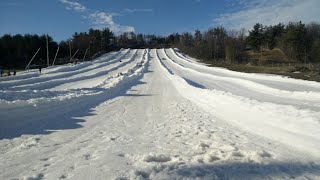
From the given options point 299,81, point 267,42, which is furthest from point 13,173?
point 267,42

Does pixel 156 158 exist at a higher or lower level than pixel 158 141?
higher

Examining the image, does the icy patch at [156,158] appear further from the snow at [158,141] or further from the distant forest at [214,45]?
the distant forest at [214,45]

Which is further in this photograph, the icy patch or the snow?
the icy patch

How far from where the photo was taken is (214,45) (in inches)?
3693

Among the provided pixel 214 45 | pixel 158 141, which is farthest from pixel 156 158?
pixel 214 45

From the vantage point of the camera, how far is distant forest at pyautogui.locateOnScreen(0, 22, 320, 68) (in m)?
67.4

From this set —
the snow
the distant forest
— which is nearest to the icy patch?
the snow

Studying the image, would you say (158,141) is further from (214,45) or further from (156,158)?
(214,45)

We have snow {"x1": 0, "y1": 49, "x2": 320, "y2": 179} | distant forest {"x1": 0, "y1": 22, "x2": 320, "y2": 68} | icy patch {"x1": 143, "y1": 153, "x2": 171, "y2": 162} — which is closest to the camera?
snow {"x1": 0, "y1": 49, "x2": 320, "y2": 179}

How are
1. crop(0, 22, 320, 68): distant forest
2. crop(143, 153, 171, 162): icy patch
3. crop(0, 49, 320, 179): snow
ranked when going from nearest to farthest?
crop(0, 49, 320, 179): snow
crop(143, 153, 171, 162): icy patch
crop(0, 22, 320, 68): distant forest

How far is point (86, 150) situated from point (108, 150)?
→ 0.44 m

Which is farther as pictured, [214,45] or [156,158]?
[214,45]

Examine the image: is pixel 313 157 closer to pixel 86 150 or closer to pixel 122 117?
pixel 86 150

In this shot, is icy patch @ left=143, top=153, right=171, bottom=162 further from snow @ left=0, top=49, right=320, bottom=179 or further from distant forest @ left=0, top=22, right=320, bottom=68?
distant forest @ left=0, top=22, right=320, bottom=68
